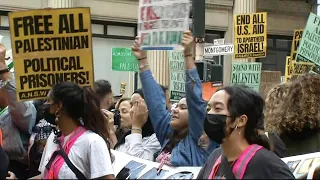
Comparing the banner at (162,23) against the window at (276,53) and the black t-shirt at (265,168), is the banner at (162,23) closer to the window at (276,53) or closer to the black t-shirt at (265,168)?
the black t-shirt at (265,168)

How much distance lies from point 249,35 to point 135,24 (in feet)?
27.1

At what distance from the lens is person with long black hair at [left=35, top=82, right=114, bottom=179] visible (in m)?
4.11

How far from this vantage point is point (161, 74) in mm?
20891

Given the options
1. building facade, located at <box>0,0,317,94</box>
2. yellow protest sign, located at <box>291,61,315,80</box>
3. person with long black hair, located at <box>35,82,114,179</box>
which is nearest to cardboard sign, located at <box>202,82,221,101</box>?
yellow protest sign, located at <box>291,61,315,80</box>

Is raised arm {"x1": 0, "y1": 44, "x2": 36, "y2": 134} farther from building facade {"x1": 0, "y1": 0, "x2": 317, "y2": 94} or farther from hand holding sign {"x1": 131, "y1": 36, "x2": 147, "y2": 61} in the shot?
building facade {"x1": 0, "y1": 0, "x2": 317, "y2": 94}

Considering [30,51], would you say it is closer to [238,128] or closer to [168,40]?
[168,40]

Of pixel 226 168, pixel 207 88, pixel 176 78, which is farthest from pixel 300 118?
pixel 176 78

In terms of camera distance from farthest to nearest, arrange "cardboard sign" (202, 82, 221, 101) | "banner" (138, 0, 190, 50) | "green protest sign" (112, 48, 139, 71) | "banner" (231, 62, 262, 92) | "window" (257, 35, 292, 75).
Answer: "window" (257, 35, 292, 75)
"green protest sign" (112, 48, 139, 71)
"banner" (231, 62, 262, 92)
"cardboard sign" (202, 82, 221, 101)
"banner" (138, 0, 190, 50)

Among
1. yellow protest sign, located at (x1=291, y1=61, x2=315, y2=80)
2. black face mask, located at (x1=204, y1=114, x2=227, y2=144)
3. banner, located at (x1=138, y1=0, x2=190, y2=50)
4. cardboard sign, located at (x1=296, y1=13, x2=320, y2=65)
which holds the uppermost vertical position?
banner, located at (x1=138, y1=0, x2=190, y2=50)

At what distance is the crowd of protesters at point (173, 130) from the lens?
3760 millimetres

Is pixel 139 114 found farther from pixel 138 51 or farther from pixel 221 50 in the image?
pixel 221 50

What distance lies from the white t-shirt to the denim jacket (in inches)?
30.1

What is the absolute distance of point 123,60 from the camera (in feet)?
52.1

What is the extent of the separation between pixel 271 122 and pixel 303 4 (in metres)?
20.6
